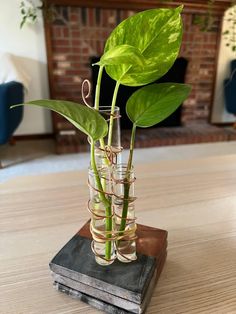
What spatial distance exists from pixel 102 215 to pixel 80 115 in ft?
0.58

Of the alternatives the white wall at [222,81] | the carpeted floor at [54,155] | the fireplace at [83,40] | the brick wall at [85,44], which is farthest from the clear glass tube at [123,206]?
the white wall at [222,81]

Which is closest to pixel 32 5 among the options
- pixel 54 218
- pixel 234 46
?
pixel 234 46

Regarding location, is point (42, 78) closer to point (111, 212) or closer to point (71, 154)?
point (71, 154)

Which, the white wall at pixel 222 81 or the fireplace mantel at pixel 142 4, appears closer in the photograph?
the fireplace mantel at pixel 142 4

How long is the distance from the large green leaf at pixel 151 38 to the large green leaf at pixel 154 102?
4cm

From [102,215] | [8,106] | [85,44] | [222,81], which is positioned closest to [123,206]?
[102,215]

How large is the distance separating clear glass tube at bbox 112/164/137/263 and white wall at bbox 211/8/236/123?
2.89 meters

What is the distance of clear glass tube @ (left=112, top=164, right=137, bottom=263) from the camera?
0.43m

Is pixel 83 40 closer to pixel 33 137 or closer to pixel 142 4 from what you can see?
pixel 142 4

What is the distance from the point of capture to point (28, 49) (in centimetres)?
247

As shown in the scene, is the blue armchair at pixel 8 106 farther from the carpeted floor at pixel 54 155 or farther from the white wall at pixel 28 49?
the white wall at pixel 28 49

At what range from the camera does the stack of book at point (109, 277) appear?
0.41 m

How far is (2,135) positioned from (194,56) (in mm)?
1994

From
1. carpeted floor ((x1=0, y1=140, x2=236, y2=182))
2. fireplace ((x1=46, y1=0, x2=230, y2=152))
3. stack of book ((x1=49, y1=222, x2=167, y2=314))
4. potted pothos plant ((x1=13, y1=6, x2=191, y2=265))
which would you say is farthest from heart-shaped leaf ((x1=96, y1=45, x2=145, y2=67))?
fireplace ((x1=46, y1=0, x2=230, y2=152))
